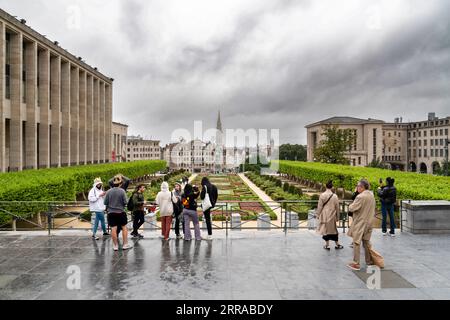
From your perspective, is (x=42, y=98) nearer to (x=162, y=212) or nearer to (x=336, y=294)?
(x=162, y=212)

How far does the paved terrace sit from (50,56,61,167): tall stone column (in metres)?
32.8


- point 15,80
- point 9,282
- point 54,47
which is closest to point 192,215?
point 9,282

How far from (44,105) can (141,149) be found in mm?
127465

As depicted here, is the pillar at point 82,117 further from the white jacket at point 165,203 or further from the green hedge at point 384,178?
the white jacket at point 165,203

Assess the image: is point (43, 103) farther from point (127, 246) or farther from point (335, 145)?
point (335, 145)

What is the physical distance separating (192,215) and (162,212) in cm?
90

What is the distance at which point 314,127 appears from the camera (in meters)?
123

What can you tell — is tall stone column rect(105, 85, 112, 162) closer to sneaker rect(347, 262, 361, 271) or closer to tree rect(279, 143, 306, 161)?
sneaker rect(347, 262, 361, 271)

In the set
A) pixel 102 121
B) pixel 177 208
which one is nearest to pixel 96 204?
pixel 177 208

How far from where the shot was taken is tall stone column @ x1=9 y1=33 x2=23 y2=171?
106 ft

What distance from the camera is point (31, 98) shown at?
115 feet

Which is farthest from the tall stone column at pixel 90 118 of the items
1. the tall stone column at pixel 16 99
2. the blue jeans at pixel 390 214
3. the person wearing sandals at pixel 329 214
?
the person wearing sandals at pixel 329 214

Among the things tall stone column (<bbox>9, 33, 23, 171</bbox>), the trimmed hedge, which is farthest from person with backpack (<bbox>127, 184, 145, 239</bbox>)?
tall stone column (<bbox>9, 33, 23, 171</bbox>)

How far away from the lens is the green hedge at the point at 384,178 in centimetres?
1645
